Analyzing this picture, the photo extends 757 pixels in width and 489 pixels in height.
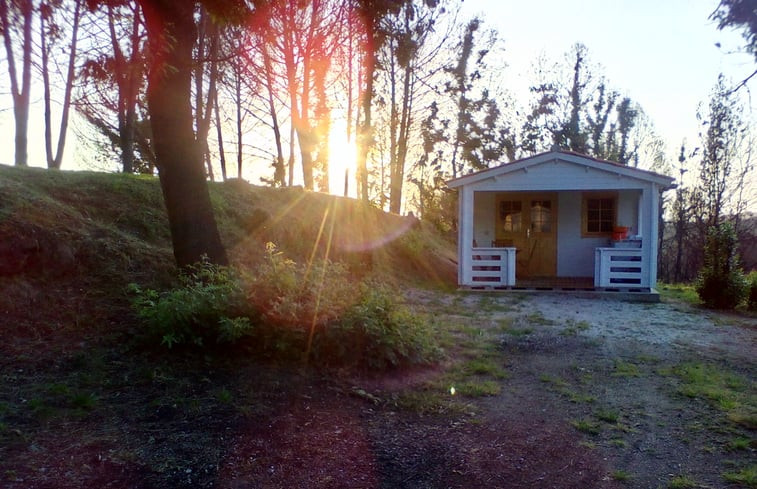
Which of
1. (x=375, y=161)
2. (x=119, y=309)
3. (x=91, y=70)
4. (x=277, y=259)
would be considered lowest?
(x=119, y=309)

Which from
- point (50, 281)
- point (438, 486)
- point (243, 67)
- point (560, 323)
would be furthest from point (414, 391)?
point (243, 67)

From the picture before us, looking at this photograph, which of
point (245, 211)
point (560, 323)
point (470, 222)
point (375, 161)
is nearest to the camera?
point (560, 323)

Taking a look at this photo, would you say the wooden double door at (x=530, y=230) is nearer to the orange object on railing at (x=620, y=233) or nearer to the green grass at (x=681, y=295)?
the orange object on railing at (x=620, y=233)

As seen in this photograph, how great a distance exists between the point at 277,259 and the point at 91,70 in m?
2.24

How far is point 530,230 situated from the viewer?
1373 cm

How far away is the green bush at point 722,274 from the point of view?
10000 mm

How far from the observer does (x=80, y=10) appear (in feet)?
12.5

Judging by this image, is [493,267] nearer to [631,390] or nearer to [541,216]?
[541,216]

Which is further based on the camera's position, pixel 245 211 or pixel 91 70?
pixel 245 211

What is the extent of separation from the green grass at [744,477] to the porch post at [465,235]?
30.6 feet

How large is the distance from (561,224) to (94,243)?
10.9 metres

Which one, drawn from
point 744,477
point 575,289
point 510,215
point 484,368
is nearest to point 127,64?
point 484,368

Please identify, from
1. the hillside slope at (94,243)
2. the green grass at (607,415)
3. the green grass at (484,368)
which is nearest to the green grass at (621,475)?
the green grass at (607,415)

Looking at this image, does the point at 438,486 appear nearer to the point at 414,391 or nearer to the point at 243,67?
the point at 414,391
